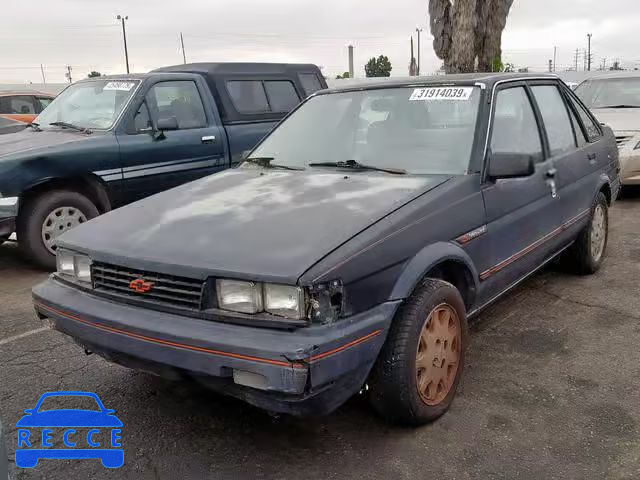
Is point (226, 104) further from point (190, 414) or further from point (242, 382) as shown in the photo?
point (242, 382)

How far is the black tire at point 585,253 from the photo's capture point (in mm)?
4770

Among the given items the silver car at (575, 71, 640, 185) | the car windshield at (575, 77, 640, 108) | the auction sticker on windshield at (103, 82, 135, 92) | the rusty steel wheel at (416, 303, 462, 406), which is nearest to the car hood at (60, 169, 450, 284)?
the rusty steel wheel at (416, 303, 462, 406)

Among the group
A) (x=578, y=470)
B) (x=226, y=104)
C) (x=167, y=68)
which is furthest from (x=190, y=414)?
(x=167, y=68)

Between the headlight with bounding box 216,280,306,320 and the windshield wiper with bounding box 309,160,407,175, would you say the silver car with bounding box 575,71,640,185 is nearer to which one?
the windshield wiper with bounding box 309,160,407,175

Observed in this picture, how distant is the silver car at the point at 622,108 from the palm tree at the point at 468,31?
351 centimetres

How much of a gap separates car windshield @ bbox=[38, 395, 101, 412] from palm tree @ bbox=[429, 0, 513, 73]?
456 inches

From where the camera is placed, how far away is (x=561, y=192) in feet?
13.4

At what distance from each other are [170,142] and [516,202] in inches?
156

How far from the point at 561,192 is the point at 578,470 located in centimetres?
210

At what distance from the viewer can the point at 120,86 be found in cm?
637

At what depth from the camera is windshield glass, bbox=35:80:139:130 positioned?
620 centimetres

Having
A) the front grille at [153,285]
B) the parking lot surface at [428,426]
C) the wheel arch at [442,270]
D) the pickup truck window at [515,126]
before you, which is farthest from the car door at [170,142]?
the wheel arch at [442,270]

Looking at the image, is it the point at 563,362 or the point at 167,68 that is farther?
the point at 167,68

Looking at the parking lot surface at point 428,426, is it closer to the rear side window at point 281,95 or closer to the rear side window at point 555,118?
the rear side window at point 555,118
